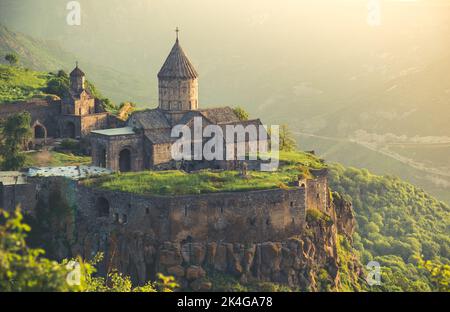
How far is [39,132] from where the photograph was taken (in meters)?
68.4

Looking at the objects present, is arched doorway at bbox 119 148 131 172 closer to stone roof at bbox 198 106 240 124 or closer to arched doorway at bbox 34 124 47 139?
stone roof at bbox 198 106 240 124

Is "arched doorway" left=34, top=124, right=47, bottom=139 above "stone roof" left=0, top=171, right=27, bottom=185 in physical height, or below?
above

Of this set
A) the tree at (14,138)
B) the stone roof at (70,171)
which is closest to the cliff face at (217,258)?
the stone roof at (70,171)

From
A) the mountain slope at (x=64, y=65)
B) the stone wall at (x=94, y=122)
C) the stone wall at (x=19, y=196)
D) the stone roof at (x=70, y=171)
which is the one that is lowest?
the stone wall at (x=19, y=196)

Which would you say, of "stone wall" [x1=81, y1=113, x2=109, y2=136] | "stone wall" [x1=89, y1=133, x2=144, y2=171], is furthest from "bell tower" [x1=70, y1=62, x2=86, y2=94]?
"stone wall" [x1=89, y1=133, x2=144, y2=171]

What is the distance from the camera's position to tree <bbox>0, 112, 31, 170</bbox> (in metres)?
59.3

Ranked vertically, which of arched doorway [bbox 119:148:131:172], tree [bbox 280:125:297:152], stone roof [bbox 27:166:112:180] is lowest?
stone roof [bbox 27:166:112:180]

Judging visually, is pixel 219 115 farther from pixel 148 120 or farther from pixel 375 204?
pixel 375 204

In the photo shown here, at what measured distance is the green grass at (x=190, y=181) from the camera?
164 ft

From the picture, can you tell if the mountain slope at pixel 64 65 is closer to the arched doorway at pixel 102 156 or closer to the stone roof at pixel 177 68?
the stone roof at pixel 177 68

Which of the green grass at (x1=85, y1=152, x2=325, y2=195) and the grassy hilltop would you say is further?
the grassy hilltop

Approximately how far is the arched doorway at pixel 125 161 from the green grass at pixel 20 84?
16253 mm

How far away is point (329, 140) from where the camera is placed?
13062 cm
